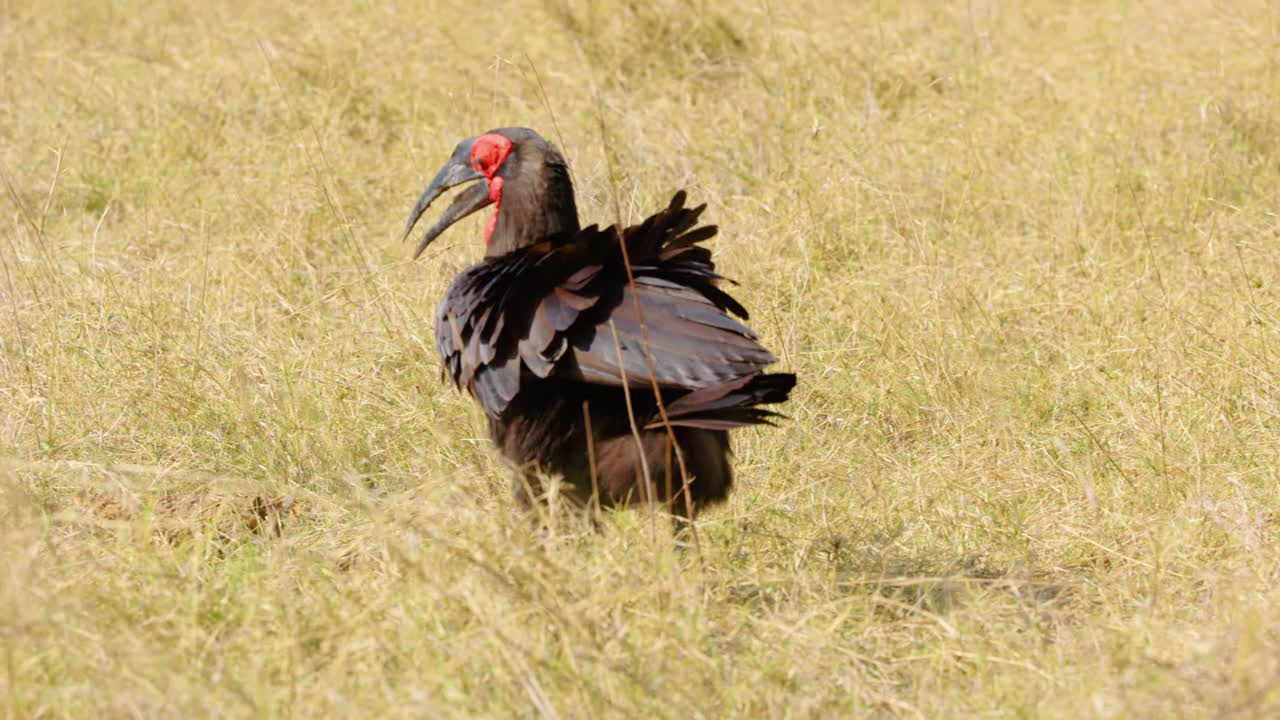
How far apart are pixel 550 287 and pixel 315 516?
0.89 meters

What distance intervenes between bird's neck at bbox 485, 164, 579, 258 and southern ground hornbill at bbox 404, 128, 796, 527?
220 mm

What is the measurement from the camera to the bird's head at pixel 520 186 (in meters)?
3.53

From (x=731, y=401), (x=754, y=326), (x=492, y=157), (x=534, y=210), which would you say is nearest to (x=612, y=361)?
(x=731, y=401)

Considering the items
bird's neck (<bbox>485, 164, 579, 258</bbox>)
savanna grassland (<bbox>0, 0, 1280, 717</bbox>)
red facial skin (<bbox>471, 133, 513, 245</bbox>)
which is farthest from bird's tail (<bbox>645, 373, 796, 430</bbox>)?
red facial skin (<bbox>471, 133, 513, 245</bbox>)

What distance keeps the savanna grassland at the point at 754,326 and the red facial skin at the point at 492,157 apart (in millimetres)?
223

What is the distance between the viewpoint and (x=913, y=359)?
4117 mm

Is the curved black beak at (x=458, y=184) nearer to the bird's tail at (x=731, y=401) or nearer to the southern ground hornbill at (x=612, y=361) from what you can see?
the southern ground hornbill at (x=612, y=361)

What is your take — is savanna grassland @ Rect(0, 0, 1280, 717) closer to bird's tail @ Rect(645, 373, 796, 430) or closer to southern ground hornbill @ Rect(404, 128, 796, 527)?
southern ground hornbill @ Rect(404, 128, 796, 527)

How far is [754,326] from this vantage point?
4441mm

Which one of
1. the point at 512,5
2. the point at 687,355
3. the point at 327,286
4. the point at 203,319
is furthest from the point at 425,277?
the point at 512,5

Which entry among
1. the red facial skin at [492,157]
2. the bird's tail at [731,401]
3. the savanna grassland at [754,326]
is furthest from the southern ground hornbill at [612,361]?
the red facial skin at [492,157]

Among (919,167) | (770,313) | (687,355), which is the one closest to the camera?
(687,355)

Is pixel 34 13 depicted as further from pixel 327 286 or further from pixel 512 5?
pixel 327 286

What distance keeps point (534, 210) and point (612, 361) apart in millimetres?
742
